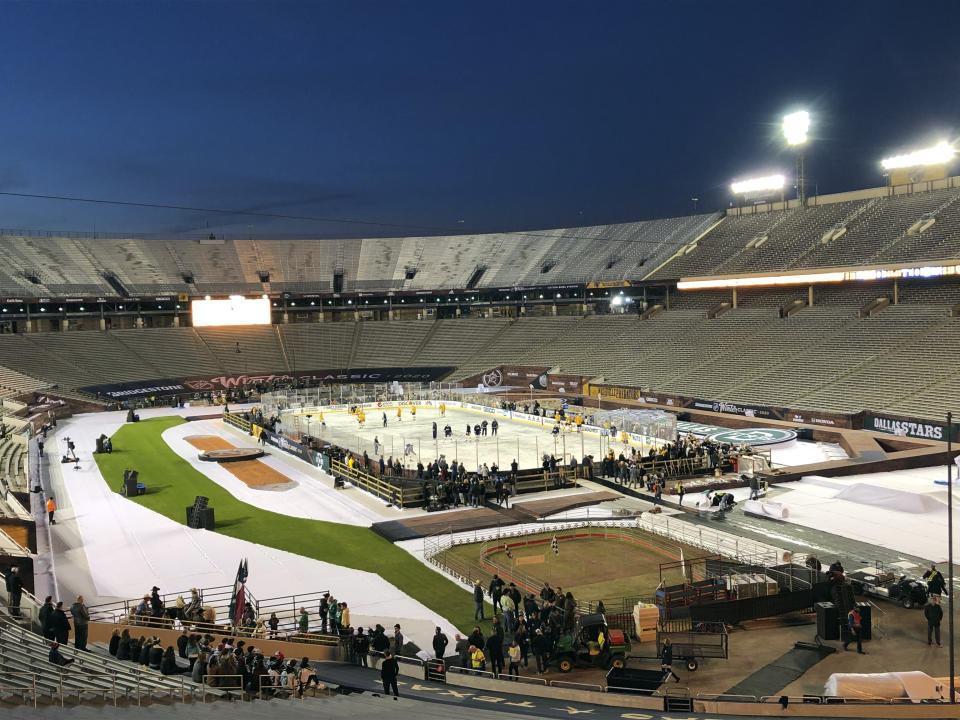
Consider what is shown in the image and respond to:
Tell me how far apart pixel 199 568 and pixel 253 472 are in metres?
15.6

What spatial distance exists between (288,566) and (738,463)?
2042cm

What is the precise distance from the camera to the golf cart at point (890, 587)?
18.4 m

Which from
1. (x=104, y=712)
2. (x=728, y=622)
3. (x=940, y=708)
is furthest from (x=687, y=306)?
(x=104, y=712)

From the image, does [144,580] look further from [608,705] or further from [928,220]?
[928,220]

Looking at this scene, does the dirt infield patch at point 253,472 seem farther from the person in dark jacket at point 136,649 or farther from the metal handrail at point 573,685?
the metal handrail at point 573,685

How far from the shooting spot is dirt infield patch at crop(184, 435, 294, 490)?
3647 centimetres

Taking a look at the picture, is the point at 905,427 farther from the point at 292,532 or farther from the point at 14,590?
the point at 14,590

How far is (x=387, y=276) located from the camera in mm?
91125

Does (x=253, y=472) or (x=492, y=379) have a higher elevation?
(x=492, y=379)

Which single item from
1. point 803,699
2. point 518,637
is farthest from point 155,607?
point 803,699

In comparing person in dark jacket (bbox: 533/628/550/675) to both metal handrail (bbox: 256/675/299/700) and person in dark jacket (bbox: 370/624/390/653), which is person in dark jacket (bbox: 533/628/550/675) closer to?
person in dark jacket (bbox: 370/624/390/653)

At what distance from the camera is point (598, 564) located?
23141 mm

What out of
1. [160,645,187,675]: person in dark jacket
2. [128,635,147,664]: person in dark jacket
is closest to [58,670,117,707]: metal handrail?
[160,645,187,675]: person in dark jacket

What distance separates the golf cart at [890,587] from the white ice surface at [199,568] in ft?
32.4
